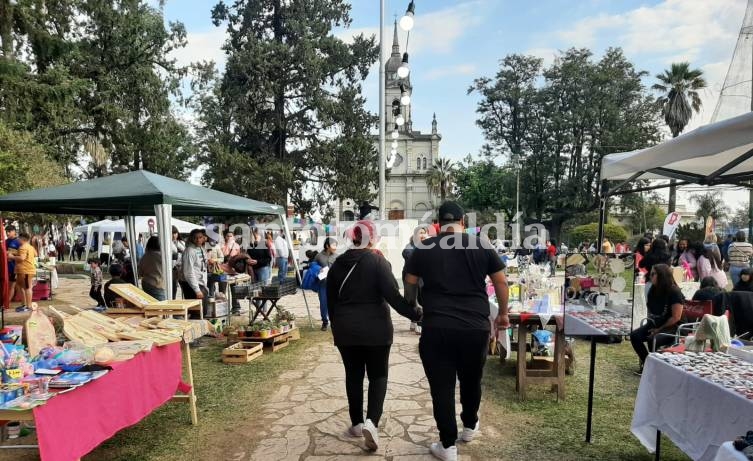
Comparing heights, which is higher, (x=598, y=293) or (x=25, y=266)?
(x=598, y=293)

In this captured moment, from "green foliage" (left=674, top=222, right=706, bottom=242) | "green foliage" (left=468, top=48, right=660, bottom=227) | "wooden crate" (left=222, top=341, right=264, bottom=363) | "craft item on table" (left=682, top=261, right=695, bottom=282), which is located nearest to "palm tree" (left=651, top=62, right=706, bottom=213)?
"green foliage" (left=468, top=48, right=660, bottom=227)

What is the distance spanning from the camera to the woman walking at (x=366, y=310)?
3.77 metres

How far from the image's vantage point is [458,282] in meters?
3.51

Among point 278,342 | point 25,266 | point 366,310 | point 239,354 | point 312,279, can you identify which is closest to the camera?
point 366,310

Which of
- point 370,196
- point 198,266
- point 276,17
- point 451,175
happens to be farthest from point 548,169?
point 198,266

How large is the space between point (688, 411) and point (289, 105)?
87.7 ft

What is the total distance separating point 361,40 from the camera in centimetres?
2808

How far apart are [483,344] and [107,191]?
219 inches

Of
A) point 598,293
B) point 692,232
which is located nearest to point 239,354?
point 598,293

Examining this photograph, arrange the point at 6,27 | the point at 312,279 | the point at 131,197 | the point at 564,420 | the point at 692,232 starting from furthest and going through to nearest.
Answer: the point at 692,232 → the point at 6,27 → the point at 312,279 → the point at 131,197 → the point at 564,420

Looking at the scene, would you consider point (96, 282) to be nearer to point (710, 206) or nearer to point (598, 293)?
point (598, 293)

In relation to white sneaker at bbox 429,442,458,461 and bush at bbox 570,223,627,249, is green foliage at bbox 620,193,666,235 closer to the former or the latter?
bush at bbox 570,223,627,249

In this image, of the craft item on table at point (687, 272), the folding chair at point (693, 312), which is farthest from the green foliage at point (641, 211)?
the folding chair at point (693, 312)

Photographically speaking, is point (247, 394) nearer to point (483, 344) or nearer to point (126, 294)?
point (126, 294)
